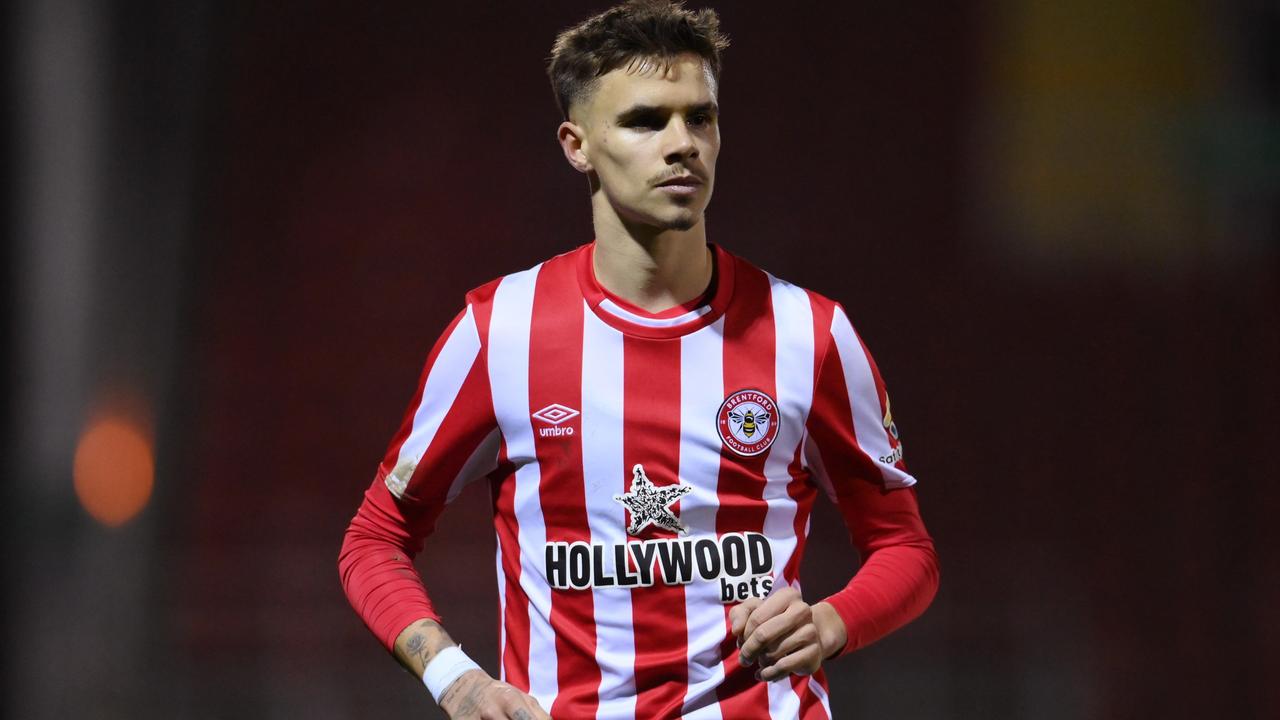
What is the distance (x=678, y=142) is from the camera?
1554 millimetres

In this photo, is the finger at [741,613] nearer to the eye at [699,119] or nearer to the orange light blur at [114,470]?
the eye at [699,119]

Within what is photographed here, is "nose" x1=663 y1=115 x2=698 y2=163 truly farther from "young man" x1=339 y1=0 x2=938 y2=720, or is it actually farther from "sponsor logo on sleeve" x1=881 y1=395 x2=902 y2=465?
Answer: "sponsor logo on sleeve" x1=881 y1=395 x2=902 y2=465

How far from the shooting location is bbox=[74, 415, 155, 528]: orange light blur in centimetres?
351

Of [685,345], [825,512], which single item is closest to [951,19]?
[825,512]

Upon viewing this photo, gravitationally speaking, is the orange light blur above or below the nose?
below

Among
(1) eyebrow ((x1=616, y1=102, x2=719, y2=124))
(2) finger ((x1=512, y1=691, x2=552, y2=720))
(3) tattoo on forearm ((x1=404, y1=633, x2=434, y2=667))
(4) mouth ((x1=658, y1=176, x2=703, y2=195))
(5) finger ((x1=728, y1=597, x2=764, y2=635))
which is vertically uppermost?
(1) eyebrow ((x1=616, y1=102, x2=719, y2=124))

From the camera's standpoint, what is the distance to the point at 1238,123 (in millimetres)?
3709

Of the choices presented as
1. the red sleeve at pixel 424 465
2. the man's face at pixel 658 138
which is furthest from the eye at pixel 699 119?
the red sleeve at pixel 424 465

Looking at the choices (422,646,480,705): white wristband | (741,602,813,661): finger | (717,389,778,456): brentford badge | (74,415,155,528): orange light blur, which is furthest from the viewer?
(74,415,155,528): orange light blur

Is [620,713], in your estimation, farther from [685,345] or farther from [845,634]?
[685,345]

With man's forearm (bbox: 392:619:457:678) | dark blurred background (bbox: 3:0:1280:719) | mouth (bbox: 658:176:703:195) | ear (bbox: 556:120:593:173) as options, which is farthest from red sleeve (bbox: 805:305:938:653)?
dark blurred background (bbox: 3:0:1280:719)

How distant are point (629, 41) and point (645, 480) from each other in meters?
0.54

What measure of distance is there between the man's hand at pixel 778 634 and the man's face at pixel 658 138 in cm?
47

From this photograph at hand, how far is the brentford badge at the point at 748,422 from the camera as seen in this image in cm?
158
